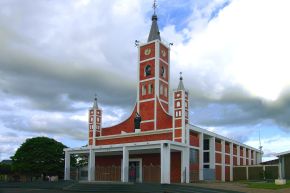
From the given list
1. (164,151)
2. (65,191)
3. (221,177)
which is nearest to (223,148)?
(221,177)

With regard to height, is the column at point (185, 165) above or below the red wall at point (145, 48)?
below

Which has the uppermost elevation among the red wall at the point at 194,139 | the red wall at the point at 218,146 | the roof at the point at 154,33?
the roof at the point at 154,33

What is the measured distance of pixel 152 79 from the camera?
4734 cm

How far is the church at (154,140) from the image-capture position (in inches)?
1606

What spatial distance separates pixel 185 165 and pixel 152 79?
11813 millimetres

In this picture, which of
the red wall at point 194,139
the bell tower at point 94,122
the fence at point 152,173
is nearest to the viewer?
the fence at point 152,173

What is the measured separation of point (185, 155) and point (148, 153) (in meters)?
5.10

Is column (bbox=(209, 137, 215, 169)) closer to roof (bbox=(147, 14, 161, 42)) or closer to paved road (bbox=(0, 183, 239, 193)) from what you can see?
roof (bbox=(147, 14, 161, 42))

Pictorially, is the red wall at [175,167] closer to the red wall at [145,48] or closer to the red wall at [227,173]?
the red wall at [227,173]

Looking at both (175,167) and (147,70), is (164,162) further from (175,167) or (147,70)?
(147,70)

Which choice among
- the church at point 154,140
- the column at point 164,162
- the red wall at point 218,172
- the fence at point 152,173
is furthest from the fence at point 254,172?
the column at point 164,162

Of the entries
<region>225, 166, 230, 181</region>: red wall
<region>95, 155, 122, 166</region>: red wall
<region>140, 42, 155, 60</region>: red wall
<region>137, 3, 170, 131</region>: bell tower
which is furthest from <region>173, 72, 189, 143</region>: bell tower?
<region>225, 166, 230, 181</region>: red wall

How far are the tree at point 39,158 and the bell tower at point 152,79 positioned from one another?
58.9ft

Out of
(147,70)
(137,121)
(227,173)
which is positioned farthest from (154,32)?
(227,173)
